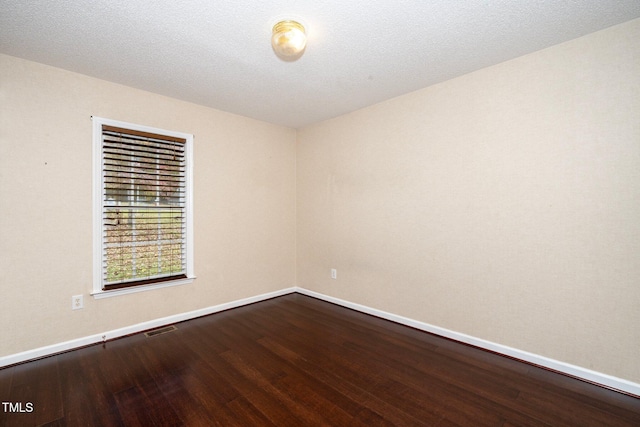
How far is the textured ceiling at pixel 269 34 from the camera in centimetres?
183

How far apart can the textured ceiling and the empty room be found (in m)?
0.02

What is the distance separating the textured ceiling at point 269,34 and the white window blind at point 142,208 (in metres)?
0.63

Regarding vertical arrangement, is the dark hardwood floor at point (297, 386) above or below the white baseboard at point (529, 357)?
below

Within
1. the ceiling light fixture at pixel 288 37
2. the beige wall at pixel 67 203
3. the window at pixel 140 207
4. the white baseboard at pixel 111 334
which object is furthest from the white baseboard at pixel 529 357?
the ceiling light fixture at pixel 288 37

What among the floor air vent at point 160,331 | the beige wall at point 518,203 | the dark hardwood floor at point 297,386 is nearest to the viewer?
the dark hardwood floor at point 297,386

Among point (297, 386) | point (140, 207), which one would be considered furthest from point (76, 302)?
point (297, 386)

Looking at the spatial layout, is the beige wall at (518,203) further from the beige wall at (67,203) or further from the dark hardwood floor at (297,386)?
the beige wall at (67,203)

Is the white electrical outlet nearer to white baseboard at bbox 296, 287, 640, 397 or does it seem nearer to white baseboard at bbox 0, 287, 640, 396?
white baseboard at bbox 0, 287, 640, 396

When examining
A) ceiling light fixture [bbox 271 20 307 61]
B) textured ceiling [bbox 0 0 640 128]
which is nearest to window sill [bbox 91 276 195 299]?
textured ceiling [bbox 0 0 640 128]

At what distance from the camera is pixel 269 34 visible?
2102mm

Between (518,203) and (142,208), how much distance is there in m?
3.65

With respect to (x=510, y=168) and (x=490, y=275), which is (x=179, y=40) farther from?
(x=490, y=275)

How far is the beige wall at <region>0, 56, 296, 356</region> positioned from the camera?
2375 millimetres

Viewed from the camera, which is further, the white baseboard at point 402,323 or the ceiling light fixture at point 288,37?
the white baseboard at point 402,323
